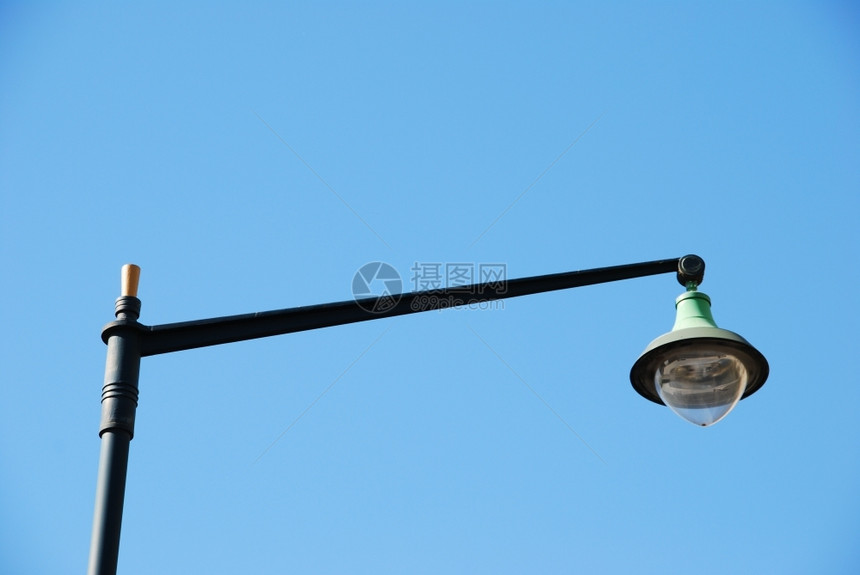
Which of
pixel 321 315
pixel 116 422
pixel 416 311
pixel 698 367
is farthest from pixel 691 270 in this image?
pixel 116 422

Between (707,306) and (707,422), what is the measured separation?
0.68 m

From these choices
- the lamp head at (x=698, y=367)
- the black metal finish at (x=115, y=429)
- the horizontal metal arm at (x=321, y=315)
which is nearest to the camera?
the black metal finish at (x=115, y=429)

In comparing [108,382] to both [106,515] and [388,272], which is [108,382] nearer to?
[106,515]

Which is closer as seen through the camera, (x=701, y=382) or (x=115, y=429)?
(x=115, y=429)

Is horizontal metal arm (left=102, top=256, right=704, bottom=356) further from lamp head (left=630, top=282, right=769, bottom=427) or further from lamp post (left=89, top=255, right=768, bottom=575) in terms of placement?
lamp head (left=630, top=282, right=769, bottom=427)

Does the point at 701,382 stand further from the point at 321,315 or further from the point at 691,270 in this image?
the point at 321,315

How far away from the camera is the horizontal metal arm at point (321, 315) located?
505cm

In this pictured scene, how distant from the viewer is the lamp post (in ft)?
15.2

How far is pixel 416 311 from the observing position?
5.39 m

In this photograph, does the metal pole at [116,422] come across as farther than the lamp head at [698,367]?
No

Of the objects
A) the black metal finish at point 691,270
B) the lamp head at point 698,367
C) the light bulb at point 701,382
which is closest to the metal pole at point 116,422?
the lamp head at point 698,367

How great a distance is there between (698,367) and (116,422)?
3.24 meters

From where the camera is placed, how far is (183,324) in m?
5.06

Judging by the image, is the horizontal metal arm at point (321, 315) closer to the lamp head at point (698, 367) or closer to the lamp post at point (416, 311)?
the lamp post at point (416, 311)
